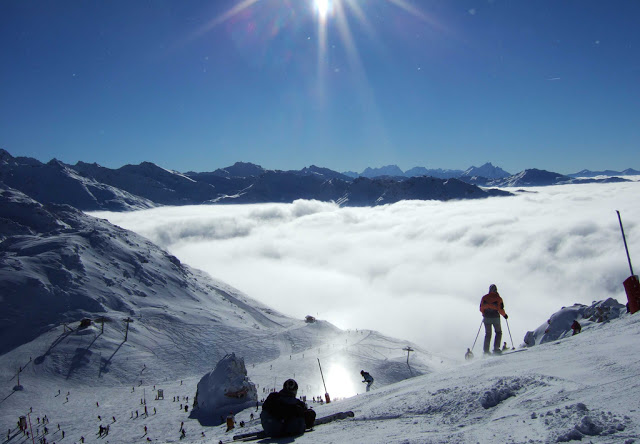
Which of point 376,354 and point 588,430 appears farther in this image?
point 376,354

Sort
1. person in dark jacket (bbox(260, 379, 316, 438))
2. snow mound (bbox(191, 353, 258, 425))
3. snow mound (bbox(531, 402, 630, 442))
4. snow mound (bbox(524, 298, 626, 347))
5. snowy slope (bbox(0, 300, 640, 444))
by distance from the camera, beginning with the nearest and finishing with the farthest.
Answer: snow mound (bbox(531, 402, 630, 442))
snowy slope (bbox(0, 300, 640, 444))
person in dark jacket (bbox(260, 379, 316, 438))
snow mound (bbox(191, 353, 258, 425))
snow mound (bbox(524, 298, 626, 347))

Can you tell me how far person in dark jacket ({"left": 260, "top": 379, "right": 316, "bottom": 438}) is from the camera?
7320mm

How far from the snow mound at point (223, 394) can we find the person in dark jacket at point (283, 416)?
19.9 m

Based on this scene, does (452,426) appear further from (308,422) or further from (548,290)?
(548,290)

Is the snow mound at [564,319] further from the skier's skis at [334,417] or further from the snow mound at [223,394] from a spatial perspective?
the skier's skis at [334,417]

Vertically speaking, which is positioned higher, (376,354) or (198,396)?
(198,396)

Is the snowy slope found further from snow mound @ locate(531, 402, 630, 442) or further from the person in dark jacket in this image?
the person in dark jacket

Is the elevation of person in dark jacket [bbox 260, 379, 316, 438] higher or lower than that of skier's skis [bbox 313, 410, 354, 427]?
higher

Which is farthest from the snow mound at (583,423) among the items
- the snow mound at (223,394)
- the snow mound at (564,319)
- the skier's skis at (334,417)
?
the snow mound at (564,319)

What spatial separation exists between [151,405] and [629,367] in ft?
112

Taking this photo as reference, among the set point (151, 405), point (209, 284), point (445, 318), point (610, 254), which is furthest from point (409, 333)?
point (610, 254)

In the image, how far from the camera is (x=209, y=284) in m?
92.3

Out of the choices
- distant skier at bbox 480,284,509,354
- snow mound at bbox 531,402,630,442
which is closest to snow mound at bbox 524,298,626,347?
distant skier at bbox 480,284,509,354

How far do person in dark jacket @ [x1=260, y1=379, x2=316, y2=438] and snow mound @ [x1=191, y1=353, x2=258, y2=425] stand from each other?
19.9 meters
